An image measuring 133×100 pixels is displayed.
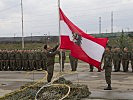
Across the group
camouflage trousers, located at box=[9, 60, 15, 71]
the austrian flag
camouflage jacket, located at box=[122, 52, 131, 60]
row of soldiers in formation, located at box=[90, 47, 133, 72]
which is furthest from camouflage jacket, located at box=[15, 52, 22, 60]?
the austrian flag

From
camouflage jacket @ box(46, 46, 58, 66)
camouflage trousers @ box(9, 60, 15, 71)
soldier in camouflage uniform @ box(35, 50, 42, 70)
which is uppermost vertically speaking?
camouflage jacket @ box(46, 46, 58, 66)

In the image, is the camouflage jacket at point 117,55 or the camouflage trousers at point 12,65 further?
the camouflage trousers at point 12,65

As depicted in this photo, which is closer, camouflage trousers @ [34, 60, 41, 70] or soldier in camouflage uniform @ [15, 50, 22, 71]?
camouflage trousers @ [34, 60, 41, 70]

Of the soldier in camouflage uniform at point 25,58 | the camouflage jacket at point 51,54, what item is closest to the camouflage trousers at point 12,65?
the soldier in camouflage uniform at point 25,58

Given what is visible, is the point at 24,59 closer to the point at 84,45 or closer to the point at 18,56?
the point at 18,56

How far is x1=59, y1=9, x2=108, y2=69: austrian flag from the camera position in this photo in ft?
31.2

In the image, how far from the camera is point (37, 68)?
20.0 m

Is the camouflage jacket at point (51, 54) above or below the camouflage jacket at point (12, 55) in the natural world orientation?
above

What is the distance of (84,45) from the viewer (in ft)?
31.3

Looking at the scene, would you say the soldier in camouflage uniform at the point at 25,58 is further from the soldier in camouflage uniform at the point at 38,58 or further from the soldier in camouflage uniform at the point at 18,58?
the soldier in camouflage uniform at the point at 38,58

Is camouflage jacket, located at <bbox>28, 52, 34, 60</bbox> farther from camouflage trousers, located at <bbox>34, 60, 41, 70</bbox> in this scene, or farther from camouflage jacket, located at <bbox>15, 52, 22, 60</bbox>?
camouflage jacket, located at <bbox>15, 52, 22, 60</bbox>

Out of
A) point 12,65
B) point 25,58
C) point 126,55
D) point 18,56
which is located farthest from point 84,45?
point 12,65

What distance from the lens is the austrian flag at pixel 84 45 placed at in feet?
31.2

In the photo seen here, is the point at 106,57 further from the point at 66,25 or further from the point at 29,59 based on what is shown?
the point at 29,59
